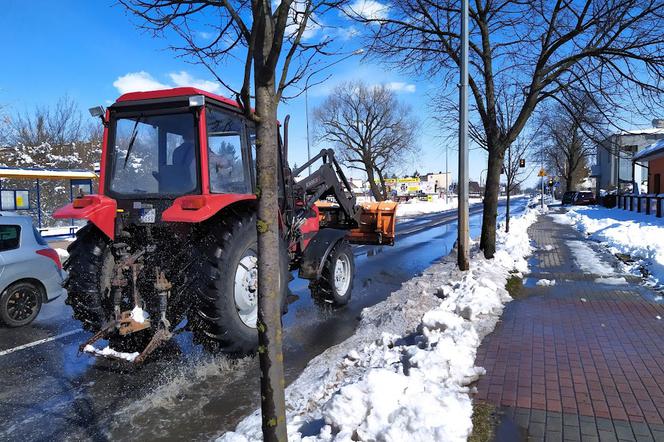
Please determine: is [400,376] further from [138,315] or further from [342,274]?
[342,274]

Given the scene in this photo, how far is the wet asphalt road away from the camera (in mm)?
3723

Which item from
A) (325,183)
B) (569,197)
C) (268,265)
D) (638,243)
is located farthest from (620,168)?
(268,265)

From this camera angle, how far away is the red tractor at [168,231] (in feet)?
14.8

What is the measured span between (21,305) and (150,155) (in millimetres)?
3304

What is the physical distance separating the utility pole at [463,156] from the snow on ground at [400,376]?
1.73m

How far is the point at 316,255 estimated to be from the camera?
6.74m

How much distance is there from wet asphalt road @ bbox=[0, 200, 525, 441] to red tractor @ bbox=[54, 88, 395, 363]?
33cm

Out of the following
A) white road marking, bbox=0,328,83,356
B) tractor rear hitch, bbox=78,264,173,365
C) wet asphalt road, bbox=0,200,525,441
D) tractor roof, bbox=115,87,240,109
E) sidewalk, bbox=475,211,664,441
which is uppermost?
tractor roof, bbox=115,87,240,109

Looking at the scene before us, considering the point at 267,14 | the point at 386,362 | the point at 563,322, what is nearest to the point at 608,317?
the point at 563,322

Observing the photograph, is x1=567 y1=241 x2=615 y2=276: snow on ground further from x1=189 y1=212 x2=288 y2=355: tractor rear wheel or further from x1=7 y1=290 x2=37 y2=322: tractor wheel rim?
x1=7 y1=290 x2=37 y2=322: tractor wheel rim

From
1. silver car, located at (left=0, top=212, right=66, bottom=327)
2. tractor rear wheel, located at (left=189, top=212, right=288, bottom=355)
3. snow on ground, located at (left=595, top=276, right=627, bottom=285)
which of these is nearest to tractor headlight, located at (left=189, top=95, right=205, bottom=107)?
tractor rear wheel, located at (left=189, top=212, right=288, bottom=355)

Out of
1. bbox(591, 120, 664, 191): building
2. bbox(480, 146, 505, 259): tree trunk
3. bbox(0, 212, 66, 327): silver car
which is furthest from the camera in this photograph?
bbox(591, 120, 664, 191): building

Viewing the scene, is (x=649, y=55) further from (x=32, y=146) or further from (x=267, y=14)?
(x=32, y=146)

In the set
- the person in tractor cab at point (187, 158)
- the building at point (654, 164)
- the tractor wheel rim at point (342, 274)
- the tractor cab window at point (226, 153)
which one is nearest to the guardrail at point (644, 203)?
the building at point (654, 164)
